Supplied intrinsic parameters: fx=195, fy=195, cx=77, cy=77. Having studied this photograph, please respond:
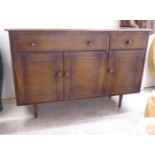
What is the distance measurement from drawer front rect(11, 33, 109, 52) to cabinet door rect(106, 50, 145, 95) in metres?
0.17

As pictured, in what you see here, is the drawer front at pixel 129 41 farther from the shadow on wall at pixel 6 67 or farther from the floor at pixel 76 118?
the shadow on wall at pixel 6 67

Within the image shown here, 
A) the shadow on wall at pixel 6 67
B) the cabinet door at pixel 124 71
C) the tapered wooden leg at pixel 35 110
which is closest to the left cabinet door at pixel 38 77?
the tapered wooden leg at pixel 35 110

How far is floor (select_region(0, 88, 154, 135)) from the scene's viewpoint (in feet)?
5.18

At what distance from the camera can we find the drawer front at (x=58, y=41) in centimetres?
140

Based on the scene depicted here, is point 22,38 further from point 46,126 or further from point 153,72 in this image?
point 153,72

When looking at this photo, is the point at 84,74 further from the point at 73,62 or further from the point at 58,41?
the point at 58,41

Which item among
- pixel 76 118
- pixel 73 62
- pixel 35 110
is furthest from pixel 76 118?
pixel 73 62

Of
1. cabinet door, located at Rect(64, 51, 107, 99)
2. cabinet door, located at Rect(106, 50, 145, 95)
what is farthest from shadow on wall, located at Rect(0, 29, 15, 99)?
cabinet door, located at Rect(106, 50, 145, 95)

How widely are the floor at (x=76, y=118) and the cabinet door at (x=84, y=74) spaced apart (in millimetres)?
229

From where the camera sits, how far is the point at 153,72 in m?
2.42

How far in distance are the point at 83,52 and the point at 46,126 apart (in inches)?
27.1

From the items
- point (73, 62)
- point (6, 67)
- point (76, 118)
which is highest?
point (73, 62)

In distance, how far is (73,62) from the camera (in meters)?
1.57

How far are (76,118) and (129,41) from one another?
827 millimetres
